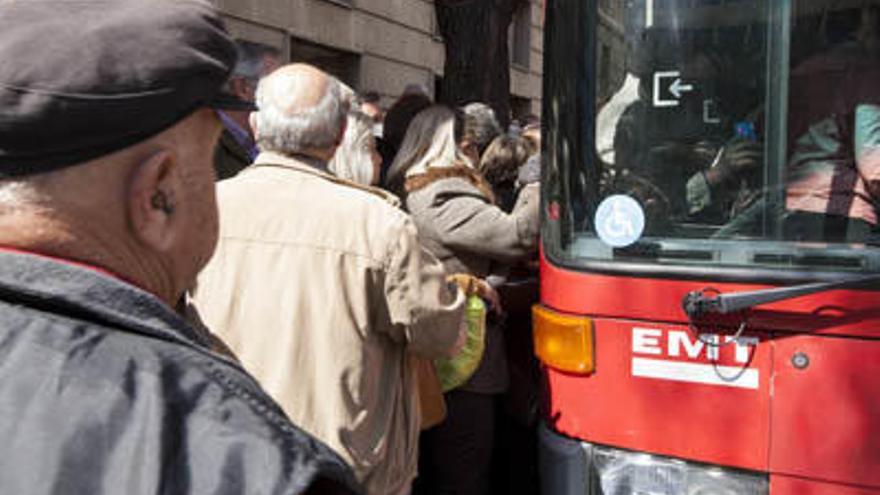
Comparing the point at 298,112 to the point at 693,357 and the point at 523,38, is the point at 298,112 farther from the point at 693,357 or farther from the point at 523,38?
the point at 523,38

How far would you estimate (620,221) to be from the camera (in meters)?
2.17

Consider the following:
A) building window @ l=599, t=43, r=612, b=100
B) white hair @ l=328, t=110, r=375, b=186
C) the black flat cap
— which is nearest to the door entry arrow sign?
building window @ l=599, t=43, r=612, b=100

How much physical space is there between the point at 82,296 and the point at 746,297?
1.54 meters

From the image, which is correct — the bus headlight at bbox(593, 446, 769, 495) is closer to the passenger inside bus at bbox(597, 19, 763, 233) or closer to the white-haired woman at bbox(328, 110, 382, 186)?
the passenger inside bus at bbox(597, 19, 763, 233)

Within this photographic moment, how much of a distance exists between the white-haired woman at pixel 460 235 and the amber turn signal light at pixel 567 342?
15.4 inches

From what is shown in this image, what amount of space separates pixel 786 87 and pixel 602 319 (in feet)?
2.45

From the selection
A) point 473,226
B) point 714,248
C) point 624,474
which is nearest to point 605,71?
point 714,248

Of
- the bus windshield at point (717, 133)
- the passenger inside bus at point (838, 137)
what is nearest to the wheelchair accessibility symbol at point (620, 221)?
the bus windshield at point (717, 133)

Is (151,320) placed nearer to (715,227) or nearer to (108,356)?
(108,356)

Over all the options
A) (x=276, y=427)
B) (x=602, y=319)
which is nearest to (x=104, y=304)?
(x=276, y=427)

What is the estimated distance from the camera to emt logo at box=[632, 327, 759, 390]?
1.96 m

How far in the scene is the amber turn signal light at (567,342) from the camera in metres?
2.18

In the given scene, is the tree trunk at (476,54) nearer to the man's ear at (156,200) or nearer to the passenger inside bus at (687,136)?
the passenger inside bus at (687,136)

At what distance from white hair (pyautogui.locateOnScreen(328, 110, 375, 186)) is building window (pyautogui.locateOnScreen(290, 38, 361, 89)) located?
816 centimetres
